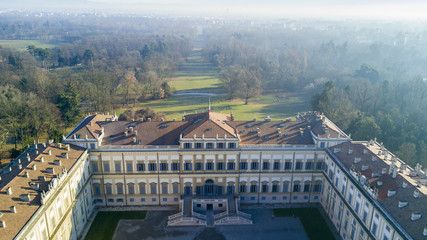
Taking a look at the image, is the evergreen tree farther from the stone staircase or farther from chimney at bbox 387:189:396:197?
chimney at bbox 387:189:396:197

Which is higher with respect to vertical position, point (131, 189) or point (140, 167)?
point (140, 167)

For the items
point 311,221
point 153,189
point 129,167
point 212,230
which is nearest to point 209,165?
point 212,230

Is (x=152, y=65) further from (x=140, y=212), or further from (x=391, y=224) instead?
(x=391, y=224)

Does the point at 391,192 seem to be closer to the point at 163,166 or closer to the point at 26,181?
the point at 163,166

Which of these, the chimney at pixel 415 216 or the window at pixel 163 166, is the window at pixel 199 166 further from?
the chimney at pixel 415 216

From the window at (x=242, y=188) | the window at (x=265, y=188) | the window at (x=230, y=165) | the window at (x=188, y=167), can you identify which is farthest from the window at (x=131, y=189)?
the window at (x=265, y=188)

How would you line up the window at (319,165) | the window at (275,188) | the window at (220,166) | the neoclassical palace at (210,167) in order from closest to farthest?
the neoclassical palace at (210,167), the window at (220,166), the window at (319,165), the window at (275,188)
